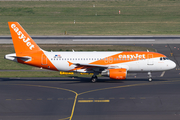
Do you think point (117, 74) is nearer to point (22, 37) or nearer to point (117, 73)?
point (117, 73)

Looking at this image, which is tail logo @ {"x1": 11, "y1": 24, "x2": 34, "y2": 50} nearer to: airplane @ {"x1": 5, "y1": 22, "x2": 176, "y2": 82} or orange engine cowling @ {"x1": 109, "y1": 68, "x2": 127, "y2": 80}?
airplane @ {"x1": 5, "y1": 22, "x2": 176, "y2": 82}

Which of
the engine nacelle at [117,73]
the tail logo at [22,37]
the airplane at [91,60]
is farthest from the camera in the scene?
the tail logo at [22,37]

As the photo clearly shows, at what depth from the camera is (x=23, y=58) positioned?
45594mm

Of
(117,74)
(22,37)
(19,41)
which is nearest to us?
(117,74)

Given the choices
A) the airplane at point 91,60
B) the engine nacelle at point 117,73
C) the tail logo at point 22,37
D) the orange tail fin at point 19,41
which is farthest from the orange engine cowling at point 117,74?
the tail logo at point 22,37

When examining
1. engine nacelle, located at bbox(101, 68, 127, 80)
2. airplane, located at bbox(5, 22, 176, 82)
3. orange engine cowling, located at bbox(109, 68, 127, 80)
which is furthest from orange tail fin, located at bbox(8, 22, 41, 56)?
orange engine cowling, located at bbox(109, 68, 127, 80)

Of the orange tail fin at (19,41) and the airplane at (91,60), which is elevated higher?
the orange tail fin at (19,41)

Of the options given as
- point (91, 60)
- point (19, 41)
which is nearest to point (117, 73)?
point (91, 60)

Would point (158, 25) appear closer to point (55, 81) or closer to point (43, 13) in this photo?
point (43, 13)

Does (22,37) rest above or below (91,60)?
above

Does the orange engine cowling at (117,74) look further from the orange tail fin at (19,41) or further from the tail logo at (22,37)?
the tail logo at (22,37)

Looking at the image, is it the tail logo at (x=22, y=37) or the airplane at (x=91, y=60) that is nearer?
the airplane at (x=91, y=60)

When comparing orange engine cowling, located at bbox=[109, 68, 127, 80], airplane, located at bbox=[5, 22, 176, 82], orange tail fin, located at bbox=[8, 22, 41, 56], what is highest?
orange tail fin, located at bbox=[8, 22, 41, 56]

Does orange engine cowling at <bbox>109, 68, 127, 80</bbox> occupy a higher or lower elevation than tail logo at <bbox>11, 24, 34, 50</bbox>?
lower
